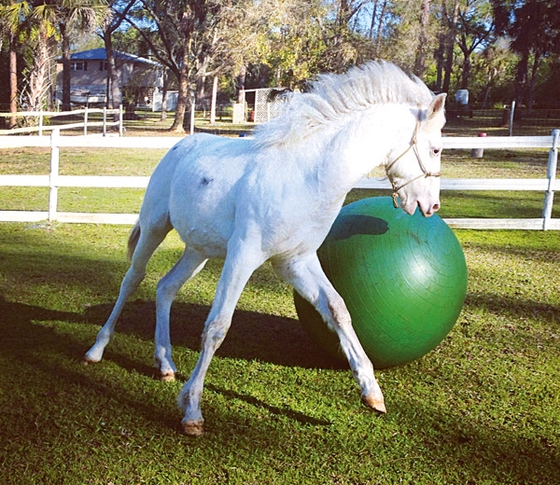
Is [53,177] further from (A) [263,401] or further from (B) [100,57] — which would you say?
(B) [100,57]

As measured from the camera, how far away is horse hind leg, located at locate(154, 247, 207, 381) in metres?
5.21

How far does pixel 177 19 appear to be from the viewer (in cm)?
4181

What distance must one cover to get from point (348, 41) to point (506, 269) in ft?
101

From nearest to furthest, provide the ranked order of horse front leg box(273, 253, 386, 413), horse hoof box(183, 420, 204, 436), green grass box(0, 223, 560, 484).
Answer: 1. green grass box(0, 223, 560, 484)
2. horse hoof box(183, 420, 204, 436)
3. horse front leg box(273, 253, 386, 413)

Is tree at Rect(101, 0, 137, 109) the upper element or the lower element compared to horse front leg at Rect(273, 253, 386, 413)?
upper

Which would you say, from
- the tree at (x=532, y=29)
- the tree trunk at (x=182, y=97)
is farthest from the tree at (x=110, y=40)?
the tree at (x=532, y=29)

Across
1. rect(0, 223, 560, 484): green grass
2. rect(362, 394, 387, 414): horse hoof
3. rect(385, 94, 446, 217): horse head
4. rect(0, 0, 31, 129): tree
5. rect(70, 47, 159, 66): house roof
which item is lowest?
rect(0, 223, 560, 484): green grass

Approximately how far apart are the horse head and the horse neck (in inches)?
2.1

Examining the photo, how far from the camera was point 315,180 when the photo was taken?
13.9ft

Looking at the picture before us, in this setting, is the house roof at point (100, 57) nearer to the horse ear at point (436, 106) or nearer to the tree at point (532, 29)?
the tree at point (532, 29)

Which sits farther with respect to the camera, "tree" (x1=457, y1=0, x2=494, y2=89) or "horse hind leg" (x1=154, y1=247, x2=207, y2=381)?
"tree" (x1=457, y1=0, x2=494, y2=89)

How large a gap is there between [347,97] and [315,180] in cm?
57

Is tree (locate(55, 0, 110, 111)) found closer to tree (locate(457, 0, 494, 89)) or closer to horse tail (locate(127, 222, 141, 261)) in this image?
horse tail (locate(127, 222, 141, 261))

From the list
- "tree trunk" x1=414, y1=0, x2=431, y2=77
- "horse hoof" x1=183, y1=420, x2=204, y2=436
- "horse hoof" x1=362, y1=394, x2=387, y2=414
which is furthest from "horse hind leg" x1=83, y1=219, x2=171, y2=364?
"tree trunk" x1=414, y1=0, x2=431, y2=77
